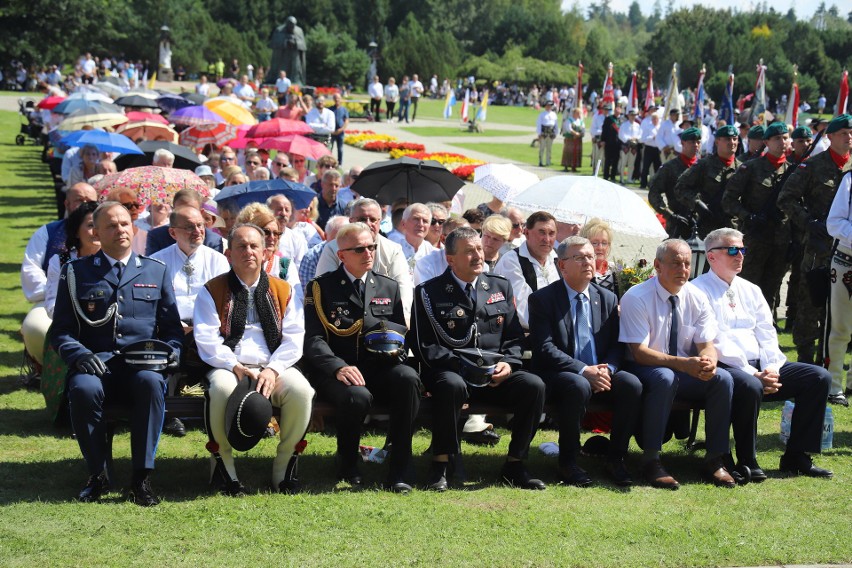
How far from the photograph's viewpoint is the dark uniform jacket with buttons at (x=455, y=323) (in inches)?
266

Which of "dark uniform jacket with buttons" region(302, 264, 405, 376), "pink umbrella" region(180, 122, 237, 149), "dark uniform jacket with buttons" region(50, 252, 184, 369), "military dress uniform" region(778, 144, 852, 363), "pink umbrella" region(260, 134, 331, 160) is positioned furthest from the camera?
"pink umbrella" region(180, 122, 237, 149)

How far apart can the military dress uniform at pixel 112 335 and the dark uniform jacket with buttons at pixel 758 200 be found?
21.0 ft

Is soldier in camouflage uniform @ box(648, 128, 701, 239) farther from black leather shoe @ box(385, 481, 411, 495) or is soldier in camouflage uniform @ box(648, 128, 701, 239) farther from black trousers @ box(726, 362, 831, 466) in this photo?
black leather shoe @ box(385, 481, 411, 495)

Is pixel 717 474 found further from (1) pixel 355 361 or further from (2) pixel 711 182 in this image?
(2) pixel 711 182

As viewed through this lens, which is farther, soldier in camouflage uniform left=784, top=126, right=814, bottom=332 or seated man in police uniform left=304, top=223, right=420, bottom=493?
soldier in camouflage uniform left=784, top=126, right=814, bottom=332

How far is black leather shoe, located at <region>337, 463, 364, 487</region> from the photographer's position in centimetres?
644

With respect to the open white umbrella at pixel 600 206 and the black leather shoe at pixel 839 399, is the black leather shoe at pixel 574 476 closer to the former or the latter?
the open white umbrella at pixel 600 206

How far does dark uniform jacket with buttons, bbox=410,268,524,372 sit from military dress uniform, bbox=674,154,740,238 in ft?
16.0

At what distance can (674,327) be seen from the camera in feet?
23.2

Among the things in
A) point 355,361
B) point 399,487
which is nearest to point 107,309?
point 355,361

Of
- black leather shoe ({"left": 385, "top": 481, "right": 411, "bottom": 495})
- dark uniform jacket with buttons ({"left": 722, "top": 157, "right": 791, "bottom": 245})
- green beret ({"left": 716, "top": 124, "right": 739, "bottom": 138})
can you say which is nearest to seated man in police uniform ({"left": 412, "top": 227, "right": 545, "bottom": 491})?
black leather shoe ({"left": 385, "top": 481, "right": 411, "bottom": 495})

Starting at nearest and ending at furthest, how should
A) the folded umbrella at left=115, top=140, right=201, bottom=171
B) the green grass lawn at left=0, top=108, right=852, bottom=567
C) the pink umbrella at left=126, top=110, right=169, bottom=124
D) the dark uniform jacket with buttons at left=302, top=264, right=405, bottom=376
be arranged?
the green grass lawn at left=0, top=108, right=852, bottom=567 → the dark uniform jacket with buttons at left=302, top=264, right=405, bottom=376 → the folded umbrella at left=115, top=140, right=201, bottom=171 → the pink umbrella at left=126, top=110, right=169, bottom=124

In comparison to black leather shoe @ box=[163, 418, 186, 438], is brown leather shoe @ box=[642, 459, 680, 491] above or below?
above

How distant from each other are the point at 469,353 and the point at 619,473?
1266 mm
